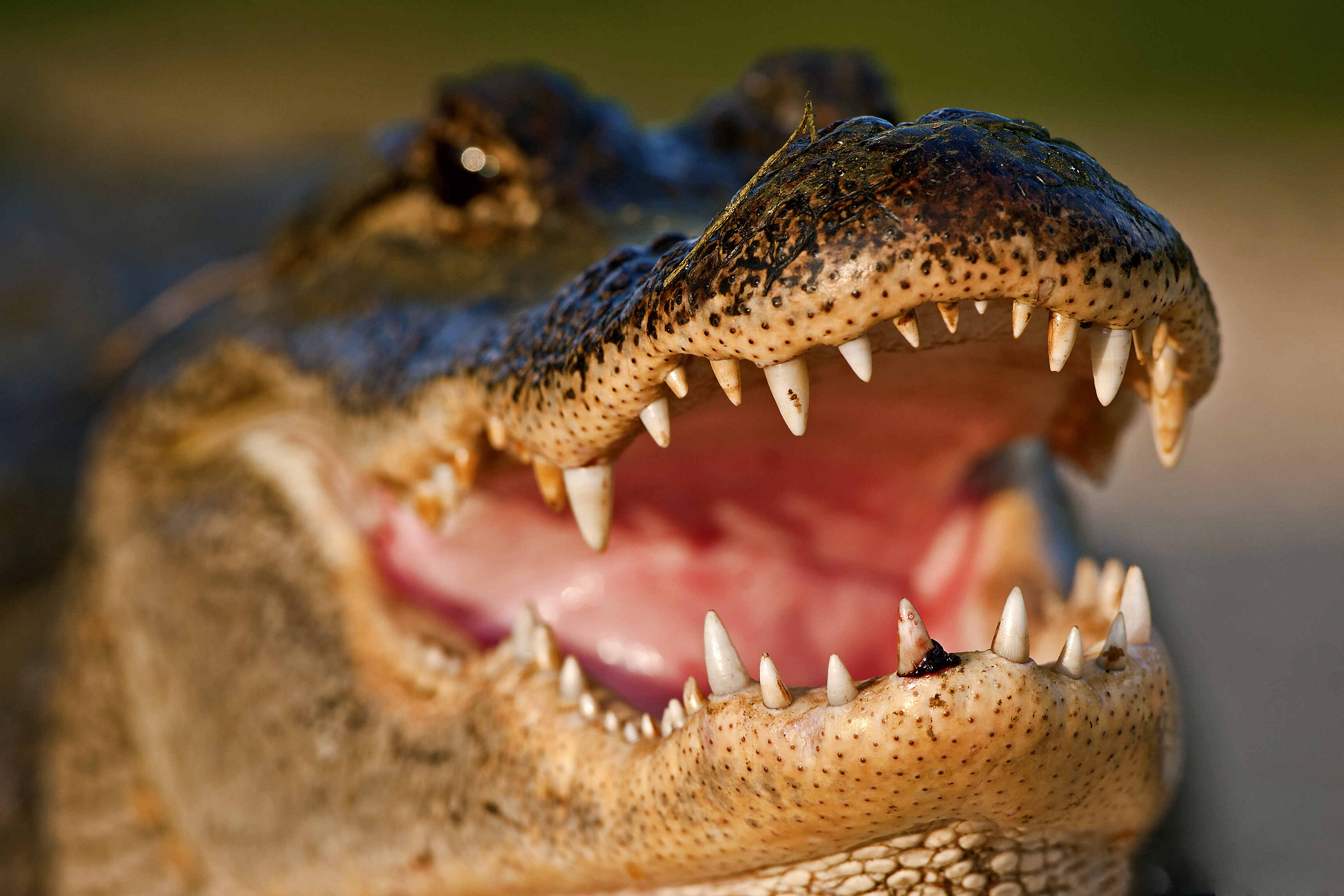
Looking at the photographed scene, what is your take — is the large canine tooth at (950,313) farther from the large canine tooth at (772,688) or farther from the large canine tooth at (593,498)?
the large canine tooth at (593,498)

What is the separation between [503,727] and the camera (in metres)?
1.75

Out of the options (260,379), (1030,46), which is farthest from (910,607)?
(1030,46)

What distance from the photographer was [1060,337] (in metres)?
1.31

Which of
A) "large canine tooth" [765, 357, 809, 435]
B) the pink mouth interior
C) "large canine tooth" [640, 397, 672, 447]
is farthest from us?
the pink mouth interior

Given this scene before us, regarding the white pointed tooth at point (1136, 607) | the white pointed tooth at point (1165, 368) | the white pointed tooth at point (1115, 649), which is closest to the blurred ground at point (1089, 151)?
the white pointed tooth at point (1136, 607)

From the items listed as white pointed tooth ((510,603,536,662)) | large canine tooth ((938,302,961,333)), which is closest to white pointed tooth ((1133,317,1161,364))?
large canine tooth ((938,302,961,333))

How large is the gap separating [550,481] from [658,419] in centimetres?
27

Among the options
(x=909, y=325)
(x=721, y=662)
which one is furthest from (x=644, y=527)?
(x=909, y=325)

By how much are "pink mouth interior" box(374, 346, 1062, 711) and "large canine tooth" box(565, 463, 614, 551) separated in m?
0.42

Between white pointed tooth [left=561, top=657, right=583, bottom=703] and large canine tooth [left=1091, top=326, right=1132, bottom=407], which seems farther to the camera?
white pointed tooth [left=561, top=657, right=583, bottom=703]

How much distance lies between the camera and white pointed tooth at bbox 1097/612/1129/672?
141 centimetres

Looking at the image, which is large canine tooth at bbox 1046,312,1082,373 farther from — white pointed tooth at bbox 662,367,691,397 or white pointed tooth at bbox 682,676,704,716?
white pointed tooth at bbox 682,676,704,716

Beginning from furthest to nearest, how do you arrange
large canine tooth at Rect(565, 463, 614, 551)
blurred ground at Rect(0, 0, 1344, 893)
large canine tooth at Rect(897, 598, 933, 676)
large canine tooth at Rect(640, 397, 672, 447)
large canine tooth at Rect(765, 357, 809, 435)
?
blurred ground at Rect(0, 0, 1344, 893) < large canine tooth at Rect(565, 463, 614, 551) < large canine tooth at Rect(640, 397, 672, 447) < large canine tooth at Rect(765, 357, 809, 435) < large canine tooth at Rect(897, 598, 933, 676)

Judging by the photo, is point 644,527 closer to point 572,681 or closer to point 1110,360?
point 572,681
